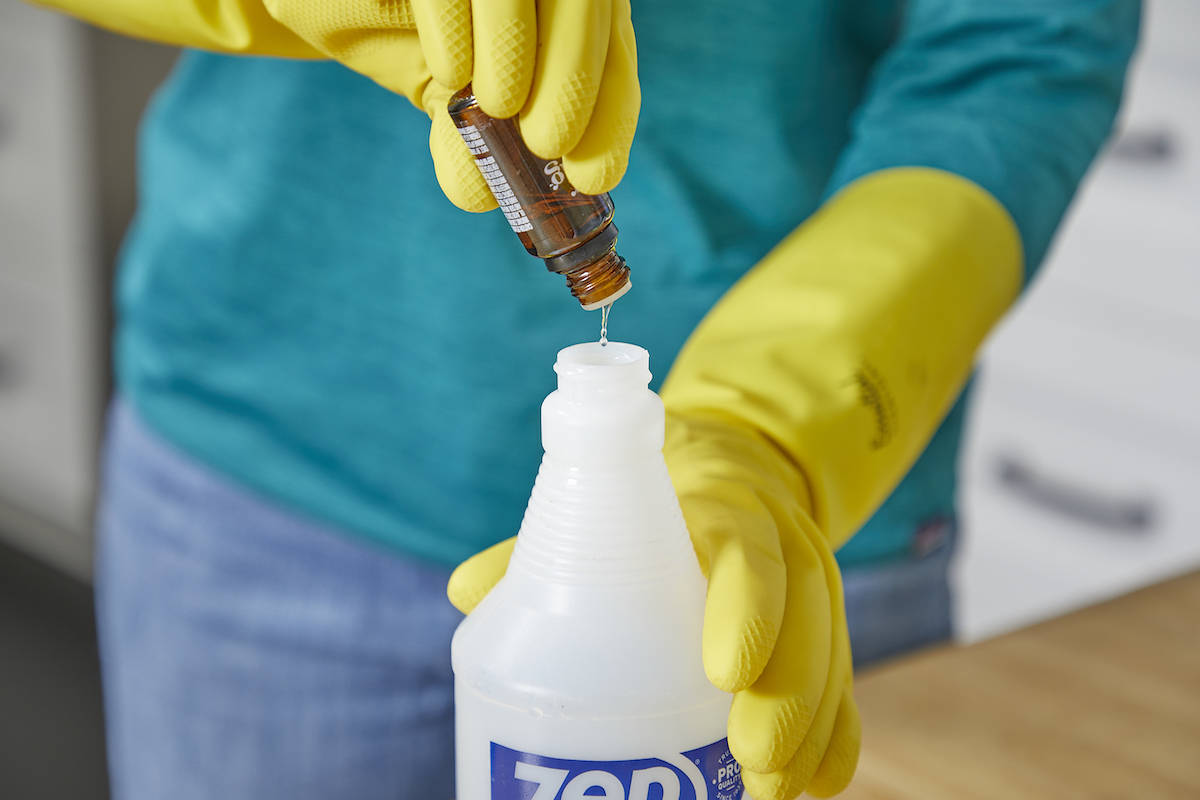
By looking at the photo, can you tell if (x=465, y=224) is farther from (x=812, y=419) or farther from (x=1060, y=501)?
(x=1060, y=501)

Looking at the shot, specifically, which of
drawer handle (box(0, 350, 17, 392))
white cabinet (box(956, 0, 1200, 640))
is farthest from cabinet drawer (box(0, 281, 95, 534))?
white cabinet (box(956, 0, 1200, 640))

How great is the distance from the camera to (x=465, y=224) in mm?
794

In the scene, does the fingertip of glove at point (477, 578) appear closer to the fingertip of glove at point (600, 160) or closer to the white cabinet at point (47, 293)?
the fingertip of glove at point (600, 160)

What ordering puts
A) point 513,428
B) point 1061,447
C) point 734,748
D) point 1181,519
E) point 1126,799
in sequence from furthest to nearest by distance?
point 1061,447 → point 1181,519 → point 513,428 → point 1126,799 → point 734,748

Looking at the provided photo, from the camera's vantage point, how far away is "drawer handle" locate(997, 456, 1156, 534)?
1771 millimetres

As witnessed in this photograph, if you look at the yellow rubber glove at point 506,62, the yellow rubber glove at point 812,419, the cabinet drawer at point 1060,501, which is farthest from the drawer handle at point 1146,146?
the yellow rubber glove at point 506,62

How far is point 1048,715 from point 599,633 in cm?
40

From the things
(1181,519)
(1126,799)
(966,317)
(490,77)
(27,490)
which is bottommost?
(27,490)

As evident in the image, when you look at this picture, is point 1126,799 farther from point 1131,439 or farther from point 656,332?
point 1131,439

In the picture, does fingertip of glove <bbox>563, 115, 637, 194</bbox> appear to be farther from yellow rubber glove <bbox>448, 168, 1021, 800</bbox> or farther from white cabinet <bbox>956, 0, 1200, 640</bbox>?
white cabinet <bbox>956, 0, 1200, 640</bbox>

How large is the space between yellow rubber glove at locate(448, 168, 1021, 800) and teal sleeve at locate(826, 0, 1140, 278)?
0.13ft

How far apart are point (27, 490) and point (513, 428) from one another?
1.70 m

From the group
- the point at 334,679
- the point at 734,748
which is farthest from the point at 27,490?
the point at 734,748

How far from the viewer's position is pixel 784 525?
0.53m
